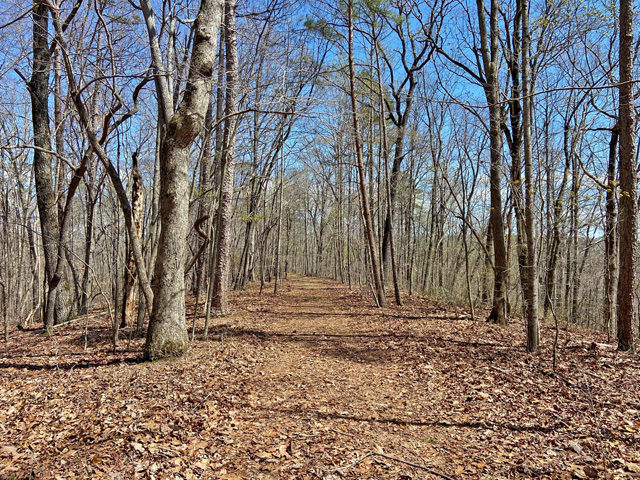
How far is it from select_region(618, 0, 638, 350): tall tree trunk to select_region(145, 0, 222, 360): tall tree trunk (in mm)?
6616

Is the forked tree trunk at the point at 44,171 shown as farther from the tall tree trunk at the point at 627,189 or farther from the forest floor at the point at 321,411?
the tall tree trunk at the point at 627,189

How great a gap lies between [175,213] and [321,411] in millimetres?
3509

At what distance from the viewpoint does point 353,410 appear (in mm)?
4199

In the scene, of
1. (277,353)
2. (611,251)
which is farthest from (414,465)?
(611,251)

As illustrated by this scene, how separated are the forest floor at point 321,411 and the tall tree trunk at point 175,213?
440 millimetres

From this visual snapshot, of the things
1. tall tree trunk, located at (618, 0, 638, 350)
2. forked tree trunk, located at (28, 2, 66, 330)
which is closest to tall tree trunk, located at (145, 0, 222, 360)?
forked tree trunk, located at (28, 2, 66, 330)

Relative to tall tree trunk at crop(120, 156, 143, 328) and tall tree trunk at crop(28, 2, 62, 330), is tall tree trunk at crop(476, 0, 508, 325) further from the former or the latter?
tall tree trunk at crop(28, 2, 62, 330)

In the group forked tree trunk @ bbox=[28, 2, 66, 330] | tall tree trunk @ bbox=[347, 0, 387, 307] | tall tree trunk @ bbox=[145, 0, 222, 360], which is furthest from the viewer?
tall tree trunk @ bbox=[347, 0, 387, 307]

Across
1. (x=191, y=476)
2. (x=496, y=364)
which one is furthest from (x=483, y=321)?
(x=191, y=476)

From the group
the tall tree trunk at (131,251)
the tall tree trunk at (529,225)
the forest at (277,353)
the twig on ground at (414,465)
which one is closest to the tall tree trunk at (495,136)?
the forest at (277,353)

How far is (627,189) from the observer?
228 inches

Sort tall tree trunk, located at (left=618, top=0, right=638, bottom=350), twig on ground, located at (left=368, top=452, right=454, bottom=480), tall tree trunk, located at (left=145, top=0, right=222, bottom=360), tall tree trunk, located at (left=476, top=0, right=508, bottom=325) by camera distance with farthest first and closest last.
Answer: tall tree trunk, located at (left=476, top=0, right=508, bottom=325), tall tree trunk, located at (left=618, top=0, right=638, bottom=350), tall tree trunk, located at (left=145, top=0, right=222, bottom=360), twig on ground, located at (left=368, top=452, right=454, bottom=480)

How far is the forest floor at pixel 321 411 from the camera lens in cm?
304

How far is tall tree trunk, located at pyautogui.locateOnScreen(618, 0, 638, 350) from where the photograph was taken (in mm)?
5637
